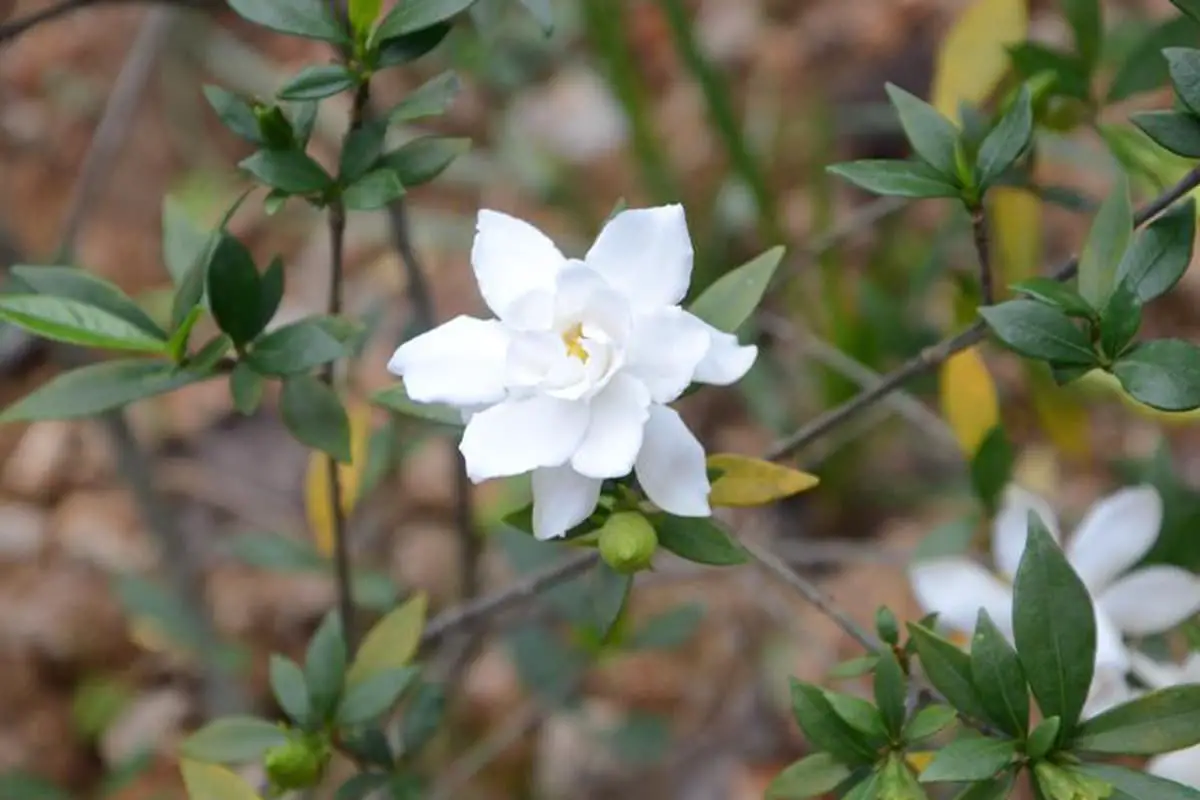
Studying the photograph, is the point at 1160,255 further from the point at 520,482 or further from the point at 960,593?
the point at 520,482

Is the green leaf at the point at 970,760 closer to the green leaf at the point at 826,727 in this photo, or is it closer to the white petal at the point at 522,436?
the green leaf at the point at 826,727

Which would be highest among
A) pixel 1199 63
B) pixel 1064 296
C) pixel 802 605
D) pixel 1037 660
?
pixel 1199 63

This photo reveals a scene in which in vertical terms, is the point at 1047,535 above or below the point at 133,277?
above

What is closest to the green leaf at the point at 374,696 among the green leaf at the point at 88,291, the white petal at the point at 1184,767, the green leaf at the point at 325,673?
the green leaf at the point at 325,673

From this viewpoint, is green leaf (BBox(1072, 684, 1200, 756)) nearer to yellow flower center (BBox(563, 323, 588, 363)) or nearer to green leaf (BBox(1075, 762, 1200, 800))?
green leaf (BBox(1075, 762, 1200, 800))

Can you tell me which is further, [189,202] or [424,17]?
[189,202]

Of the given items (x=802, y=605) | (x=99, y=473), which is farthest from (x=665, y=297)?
(x=99, y=473)

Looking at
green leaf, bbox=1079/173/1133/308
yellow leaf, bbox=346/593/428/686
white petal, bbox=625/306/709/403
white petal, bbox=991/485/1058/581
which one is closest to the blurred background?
white petal, bbox=991/485/1058/581

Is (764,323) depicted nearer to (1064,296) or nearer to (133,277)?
(1064,296)
